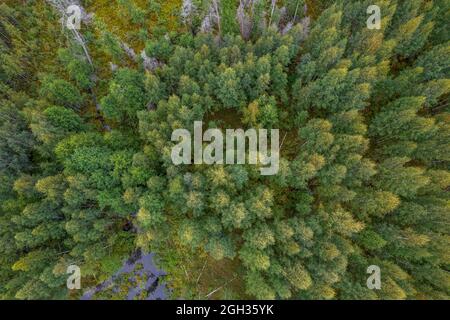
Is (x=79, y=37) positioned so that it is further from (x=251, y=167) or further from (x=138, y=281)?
(x=138, y=281)

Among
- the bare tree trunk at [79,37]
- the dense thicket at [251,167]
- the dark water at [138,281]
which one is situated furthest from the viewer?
the bare tree trunk at [79,37]

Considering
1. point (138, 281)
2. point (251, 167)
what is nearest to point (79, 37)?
point (251, 167)

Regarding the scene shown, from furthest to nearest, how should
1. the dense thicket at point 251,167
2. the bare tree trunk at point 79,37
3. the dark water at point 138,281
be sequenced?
1. the bare tree trunk at point 79,37
2. the dark water at point 138,281
3. the dense thicket at point 251,167

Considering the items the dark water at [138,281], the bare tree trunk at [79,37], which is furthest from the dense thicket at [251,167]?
the dark water at [138,281]

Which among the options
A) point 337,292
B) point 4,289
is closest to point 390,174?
point 337,292

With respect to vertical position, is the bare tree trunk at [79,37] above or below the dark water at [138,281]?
above

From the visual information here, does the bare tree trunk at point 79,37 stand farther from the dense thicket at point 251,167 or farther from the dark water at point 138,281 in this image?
the dark water at point 138,281
